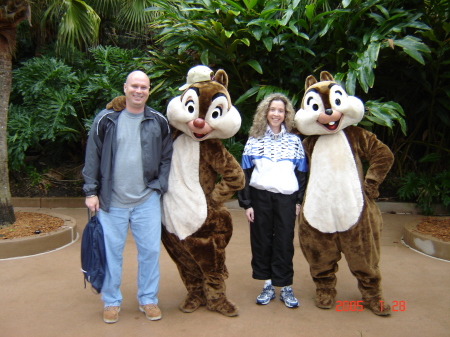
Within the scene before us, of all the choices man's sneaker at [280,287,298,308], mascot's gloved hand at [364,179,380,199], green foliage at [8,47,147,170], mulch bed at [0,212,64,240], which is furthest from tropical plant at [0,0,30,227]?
mascot's gloved hand at [364,179,380,199]

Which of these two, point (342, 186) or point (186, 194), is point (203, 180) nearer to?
point (186, 194)

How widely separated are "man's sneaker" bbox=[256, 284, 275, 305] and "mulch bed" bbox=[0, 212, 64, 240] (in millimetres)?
2895

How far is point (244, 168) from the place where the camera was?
3674mm

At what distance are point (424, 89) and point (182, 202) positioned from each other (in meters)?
5.39

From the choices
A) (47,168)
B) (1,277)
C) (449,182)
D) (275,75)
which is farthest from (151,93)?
(449,182)

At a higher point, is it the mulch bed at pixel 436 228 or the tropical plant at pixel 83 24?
the tropical plant at pixel 83 24

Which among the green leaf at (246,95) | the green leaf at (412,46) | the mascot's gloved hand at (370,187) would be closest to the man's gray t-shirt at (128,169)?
the mascot's gloved hand at (370,187)

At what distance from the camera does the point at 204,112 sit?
129 inches

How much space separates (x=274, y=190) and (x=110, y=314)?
Answer: 1.53 meters

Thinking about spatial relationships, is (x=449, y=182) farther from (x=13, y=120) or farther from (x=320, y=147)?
(x=13, y=120)

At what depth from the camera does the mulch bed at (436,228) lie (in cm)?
516

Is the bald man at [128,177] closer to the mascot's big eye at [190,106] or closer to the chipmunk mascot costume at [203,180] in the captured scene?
the chipmunk mascot costume at [203,180]

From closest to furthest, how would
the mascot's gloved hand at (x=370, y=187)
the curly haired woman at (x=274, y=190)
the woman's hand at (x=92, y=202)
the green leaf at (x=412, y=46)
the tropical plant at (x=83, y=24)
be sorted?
the woman's hand at (x=92, y=202)
the mascot's gloved hand at (x=370, y=187)
the curly haired woman at (x=274, y=190)
the green leaf at (x=412, y=46)
the tropical plant at (x=83, y=24)

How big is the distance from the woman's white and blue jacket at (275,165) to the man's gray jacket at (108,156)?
70cm
